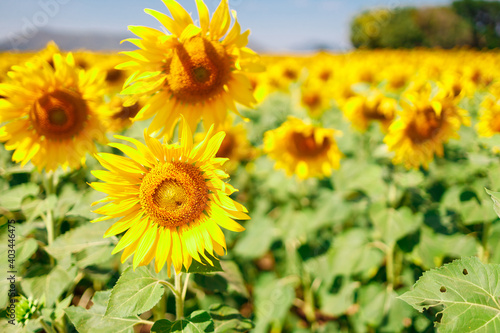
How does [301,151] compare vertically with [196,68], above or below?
below

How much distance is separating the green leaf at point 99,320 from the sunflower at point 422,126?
1983 millimetres

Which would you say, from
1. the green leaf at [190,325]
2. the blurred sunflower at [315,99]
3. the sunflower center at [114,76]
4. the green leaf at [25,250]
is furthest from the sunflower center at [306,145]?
the sunflower center at [114,76]

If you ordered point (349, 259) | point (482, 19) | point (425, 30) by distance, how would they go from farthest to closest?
point (425, 30) < point (482, 19) < point (349, 259)

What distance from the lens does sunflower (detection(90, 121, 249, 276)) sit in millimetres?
1268

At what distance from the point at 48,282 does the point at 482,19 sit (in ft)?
102

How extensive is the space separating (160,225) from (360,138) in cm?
363

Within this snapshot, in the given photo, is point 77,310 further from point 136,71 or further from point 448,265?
point 448,265

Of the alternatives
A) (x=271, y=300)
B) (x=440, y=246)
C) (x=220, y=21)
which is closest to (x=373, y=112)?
(x=440, y=246)

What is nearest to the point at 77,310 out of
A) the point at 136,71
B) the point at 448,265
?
the point at 136,71

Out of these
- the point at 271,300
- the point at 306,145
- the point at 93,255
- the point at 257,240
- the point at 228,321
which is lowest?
the point at 271,300

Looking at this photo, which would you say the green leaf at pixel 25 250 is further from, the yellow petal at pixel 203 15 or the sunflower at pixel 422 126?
the sunflower at pixel 422 126

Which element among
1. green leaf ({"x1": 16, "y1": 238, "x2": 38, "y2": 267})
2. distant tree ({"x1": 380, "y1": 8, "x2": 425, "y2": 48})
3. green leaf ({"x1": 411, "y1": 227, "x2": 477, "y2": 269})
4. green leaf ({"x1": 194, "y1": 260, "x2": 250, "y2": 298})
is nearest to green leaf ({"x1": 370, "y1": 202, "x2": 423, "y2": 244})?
green leaf ({"x1": 411, "y1": 227, "x2": 477, "y2": 269})

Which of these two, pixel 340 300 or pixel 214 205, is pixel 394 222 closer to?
pixel 340 300

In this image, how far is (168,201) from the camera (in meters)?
1.31
